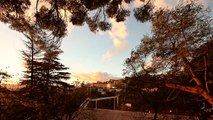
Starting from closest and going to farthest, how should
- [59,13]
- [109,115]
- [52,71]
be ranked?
[59,13]
[109,115]
[52,71]

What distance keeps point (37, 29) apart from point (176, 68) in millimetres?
6737

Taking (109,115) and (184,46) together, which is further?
(109,115)

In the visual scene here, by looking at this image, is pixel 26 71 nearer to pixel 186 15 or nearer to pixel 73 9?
pixel 186 15

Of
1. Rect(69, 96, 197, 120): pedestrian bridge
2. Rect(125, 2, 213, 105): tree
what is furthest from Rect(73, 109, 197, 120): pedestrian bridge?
Rect(125, 2, 213, 105): tree

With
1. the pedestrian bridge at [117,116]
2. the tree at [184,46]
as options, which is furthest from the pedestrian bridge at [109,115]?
the tree at [184,46]

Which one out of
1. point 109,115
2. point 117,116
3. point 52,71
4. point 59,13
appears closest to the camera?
point 59,13

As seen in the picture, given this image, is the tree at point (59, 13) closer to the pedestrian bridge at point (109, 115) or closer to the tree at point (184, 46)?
the tree at point (184, 46)

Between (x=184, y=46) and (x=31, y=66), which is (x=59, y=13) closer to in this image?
(x=184, y=46)

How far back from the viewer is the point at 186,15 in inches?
592

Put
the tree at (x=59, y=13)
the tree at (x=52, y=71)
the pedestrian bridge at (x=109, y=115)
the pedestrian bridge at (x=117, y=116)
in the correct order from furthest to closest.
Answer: the tree at (x=52, y=71), the pedestrian bridge at (x=109, y=115), the pedestrian bridge at (x=117, y=116), the tree at (x=59, y=13)

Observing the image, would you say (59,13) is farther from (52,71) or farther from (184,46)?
(52,71)

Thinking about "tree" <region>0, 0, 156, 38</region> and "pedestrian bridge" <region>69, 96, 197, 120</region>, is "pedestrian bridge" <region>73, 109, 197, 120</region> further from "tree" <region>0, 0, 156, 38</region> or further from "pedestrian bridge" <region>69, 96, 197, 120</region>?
"tree" <region>0, 0, 156, 38</region>

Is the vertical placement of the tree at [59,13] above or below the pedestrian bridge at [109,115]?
above

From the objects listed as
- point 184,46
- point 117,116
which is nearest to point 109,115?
point 117,116
